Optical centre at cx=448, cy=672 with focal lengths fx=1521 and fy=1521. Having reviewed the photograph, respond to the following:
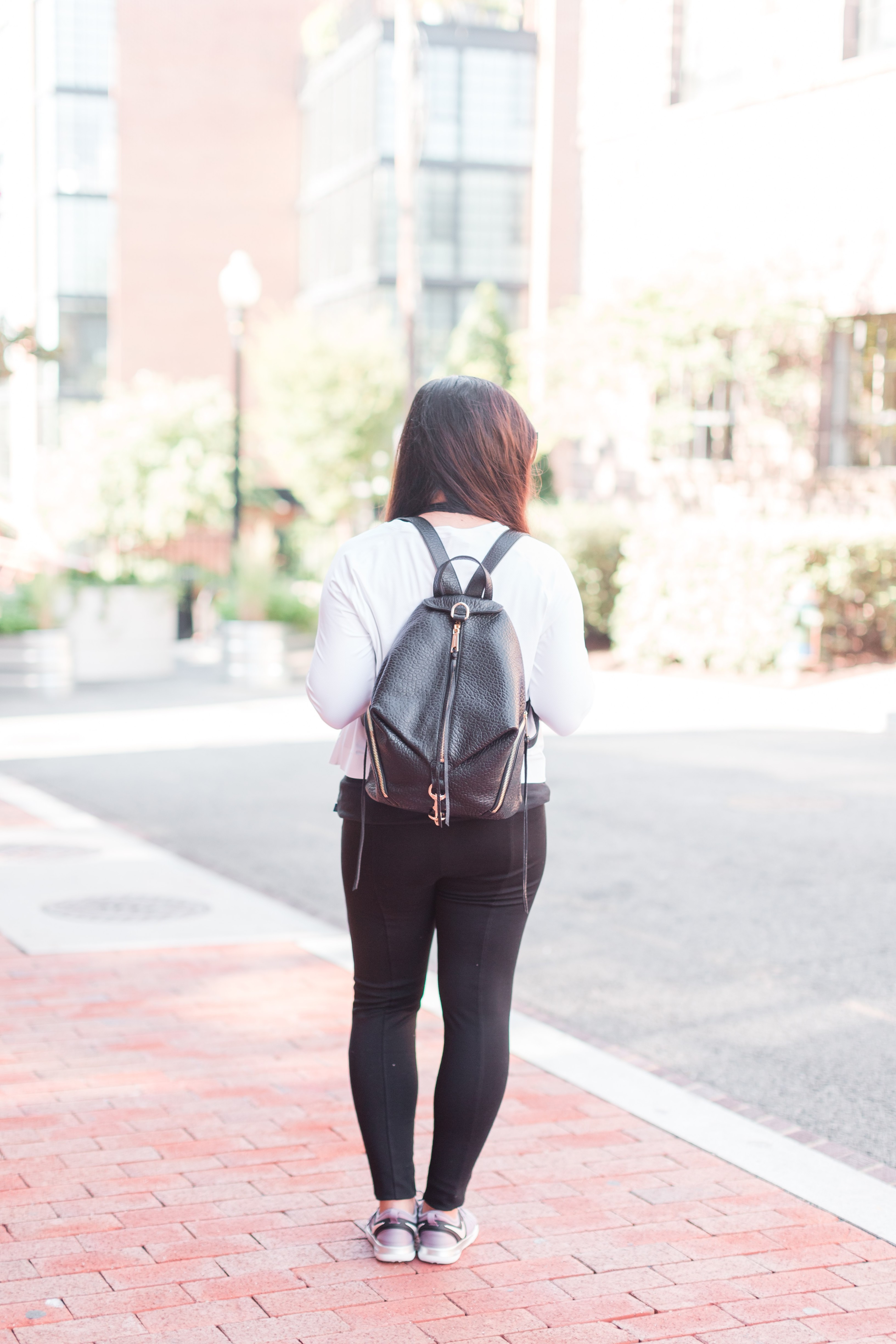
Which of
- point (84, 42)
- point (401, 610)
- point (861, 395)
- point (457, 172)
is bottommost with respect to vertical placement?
point (401, 610)

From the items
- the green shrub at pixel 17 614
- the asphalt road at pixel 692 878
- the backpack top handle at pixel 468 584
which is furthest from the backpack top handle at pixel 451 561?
the green shrub at pixel 17 614

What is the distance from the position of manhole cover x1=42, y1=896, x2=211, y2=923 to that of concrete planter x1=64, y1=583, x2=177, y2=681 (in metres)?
11.5

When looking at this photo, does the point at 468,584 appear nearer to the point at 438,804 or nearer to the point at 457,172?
the point at 438,804

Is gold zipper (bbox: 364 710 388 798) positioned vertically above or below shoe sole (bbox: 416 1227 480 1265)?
above

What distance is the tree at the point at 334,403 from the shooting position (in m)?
36.0

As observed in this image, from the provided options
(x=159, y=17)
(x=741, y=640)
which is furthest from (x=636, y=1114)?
(x=159, y=17)

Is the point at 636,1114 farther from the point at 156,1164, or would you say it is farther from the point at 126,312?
the point at 126,312

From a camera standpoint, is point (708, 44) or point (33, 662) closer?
point (33, 662)

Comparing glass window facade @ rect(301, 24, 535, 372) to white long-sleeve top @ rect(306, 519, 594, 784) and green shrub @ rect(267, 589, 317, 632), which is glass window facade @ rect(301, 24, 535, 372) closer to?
green shrub @ rect(267, 589, 317, 632)

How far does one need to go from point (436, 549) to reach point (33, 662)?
47.5 ft

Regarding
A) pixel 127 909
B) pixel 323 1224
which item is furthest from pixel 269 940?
pixel 323 1224

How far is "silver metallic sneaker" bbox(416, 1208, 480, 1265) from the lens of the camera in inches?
125

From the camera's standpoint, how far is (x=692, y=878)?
7.54m

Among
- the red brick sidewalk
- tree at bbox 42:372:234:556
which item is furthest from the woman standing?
tree at bbox 42:372:234:556
